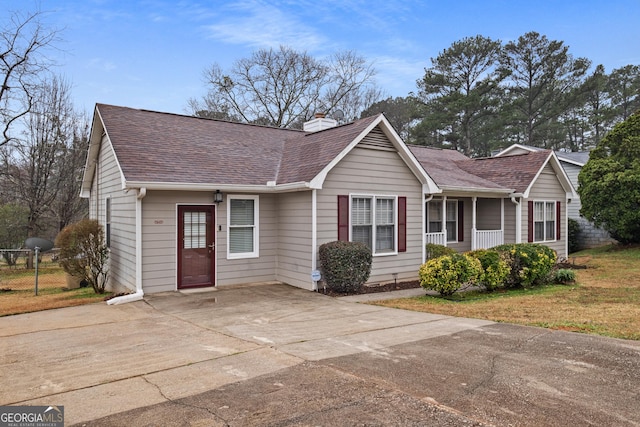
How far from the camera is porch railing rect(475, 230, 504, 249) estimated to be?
1542cm

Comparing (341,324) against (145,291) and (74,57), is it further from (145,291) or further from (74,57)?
(74,57)

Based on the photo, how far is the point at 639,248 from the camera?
18.9 metres

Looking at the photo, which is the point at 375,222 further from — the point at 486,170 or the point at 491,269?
the point at 486,170

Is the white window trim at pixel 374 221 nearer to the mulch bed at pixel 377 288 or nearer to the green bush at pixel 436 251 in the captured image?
the mulch bed at pixel 377 288

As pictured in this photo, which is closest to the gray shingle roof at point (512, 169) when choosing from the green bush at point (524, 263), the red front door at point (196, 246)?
the green bush at point (524, 263)

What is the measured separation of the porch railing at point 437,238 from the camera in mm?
14219

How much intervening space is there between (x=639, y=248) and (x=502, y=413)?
19703 millimetres

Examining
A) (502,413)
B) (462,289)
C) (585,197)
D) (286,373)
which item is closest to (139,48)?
(462,289)

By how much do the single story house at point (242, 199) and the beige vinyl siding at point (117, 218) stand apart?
1.3 inches

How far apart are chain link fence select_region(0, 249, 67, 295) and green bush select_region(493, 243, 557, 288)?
1272cm

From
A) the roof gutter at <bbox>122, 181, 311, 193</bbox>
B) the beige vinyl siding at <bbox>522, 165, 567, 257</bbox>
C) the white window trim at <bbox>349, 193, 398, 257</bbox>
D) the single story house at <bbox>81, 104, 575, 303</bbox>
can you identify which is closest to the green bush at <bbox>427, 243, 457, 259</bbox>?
the single story house at <bbox>81, 104, 575, 303</bbox>

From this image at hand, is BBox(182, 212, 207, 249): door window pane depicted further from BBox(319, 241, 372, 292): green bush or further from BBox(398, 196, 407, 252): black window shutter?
BBox(398, 196, 407, 252): black window shutter

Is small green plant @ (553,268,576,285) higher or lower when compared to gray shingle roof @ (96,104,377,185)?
lower

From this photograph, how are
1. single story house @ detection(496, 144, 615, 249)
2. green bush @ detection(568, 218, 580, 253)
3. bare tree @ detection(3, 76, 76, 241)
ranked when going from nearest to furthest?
bare tree @ detection(3, 76, 76, 241), single story house @ detection(496, 144, 615, 249), green bush @ detection(568, 218, 580, 253)
